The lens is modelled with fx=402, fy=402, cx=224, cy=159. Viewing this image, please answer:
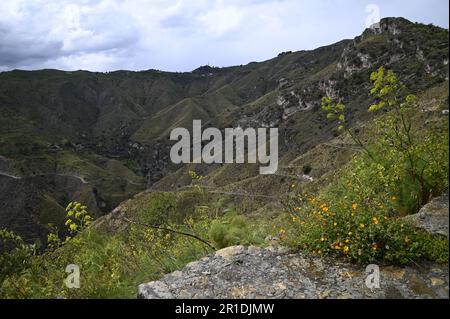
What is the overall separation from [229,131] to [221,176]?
79.1 meters

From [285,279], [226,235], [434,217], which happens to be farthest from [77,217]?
[434,217]

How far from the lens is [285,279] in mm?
5602

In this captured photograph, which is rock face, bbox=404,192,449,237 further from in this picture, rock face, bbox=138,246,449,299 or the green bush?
the green bush

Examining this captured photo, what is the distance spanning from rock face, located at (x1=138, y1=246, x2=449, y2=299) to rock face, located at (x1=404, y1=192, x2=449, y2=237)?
59 centimetres

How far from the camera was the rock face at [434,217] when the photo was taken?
568cm

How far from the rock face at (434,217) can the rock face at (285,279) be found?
59cm

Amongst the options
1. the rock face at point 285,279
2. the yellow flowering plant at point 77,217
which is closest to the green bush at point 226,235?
the rock face at point 285,279

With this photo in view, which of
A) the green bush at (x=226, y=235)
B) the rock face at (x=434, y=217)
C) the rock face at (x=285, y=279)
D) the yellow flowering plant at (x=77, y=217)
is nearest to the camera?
the rock face at (x=285, y=279)

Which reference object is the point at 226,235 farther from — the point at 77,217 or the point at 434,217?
the point at 434,217

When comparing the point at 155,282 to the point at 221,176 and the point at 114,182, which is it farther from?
→ the point at 114,182

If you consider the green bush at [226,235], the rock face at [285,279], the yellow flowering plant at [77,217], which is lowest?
the rock face at [285,279]

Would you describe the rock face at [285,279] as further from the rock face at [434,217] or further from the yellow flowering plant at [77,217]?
the yellow flowering plant at [77,217]

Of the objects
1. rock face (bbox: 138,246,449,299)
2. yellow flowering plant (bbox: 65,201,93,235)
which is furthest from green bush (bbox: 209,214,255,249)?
yellow flowering plant (bbox: 65,201,93,235)
